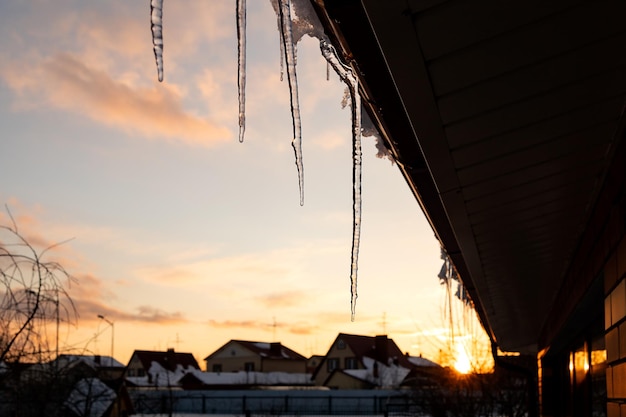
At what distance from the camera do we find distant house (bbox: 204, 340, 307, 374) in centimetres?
5369

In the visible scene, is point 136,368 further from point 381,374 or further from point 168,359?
point 381,374

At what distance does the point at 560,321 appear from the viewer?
5.25 metres

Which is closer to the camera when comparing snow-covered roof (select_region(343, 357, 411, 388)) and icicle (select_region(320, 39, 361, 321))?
icicle (select_region(320, 39, 361, 321))

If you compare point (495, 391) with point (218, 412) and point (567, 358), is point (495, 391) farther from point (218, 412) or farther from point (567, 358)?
point (218, 412)

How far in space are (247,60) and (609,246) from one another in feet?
5.50

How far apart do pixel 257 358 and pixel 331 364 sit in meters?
6.76

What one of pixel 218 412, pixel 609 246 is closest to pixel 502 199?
Result: pixel 609 246

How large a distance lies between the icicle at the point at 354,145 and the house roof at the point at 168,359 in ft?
174

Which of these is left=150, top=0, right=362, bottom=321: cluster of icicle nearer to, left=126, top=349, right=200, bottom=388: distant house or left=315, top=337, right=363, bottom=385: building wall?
left=315, top=337, right=363, bottom=385: building wall

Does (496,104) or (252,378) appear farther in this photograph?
(252,378)

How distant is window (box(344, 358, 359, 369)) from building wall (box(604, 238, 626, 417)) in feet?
152

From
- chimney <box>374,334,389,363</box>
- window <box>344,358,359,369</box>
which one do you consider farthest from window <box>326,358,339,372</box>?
chimney <box>374,334,389,363</box>

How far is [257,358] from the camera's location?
5362 cm

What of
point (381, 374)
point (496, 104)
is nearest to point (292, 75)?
point (496, 104)
